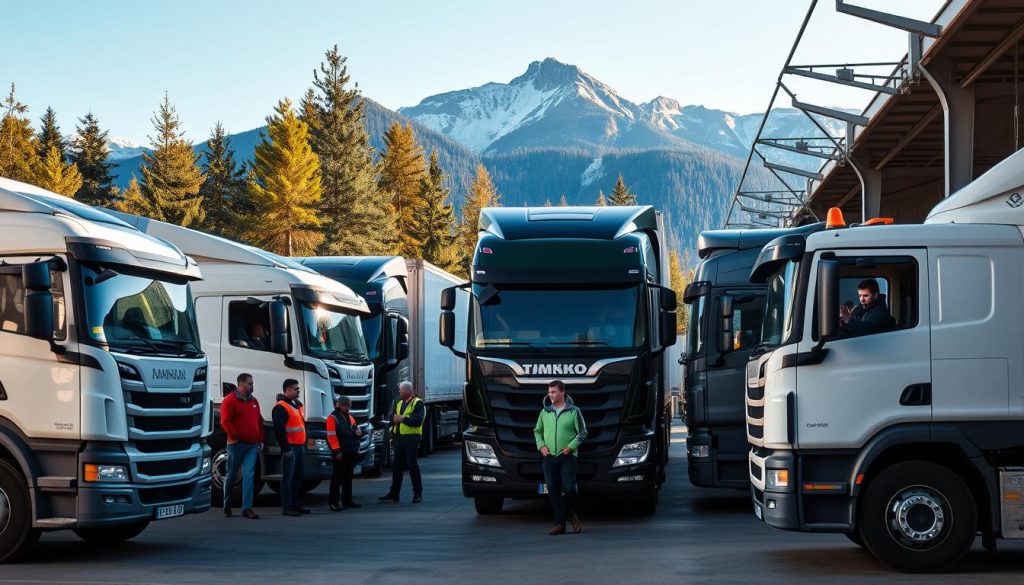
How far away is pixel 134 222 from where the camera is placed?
622 inches

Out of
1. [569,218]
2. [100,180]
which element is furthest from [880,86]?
[100,180]

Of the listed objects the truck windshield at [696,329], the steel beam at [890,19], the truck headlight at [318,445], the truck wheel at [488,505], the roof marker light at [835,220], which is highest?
the steel beam at [890,19]

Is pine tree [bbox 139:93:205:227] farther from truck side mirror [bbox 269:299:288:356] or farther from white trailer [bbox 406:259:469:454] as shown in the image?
truck side mirror [bbox 269:299:288:356]

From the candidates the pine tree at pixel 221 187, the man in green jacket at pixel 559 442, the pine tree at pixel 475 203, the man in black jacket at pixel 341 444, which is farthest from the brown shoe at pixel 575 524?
the pine tree at pixel 475 203

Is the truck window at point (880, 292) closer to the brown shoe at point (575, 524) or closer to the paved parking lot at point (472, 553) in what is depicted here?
the paved parking lot at point (472, 553)

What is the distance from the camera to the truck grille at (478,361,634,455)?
50.1 feet

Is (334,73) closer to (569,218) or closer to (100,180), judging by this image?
(100,180)

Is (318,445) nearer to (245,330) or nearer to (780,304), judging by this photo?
(245,330)

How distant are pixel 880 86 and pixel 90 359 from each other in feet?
58.5

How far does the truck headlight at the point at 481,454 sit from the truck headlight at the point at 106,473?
15.5 ft

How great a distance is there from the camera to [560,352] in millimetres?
15320

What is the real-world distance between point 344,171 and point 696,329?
54.9 meters

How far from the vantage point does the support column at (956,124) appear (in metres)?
22.5

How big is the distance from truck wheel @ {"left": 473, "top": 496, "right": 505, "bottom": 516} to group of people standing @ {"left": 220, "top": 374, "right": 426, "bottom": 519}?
1.94 metres
